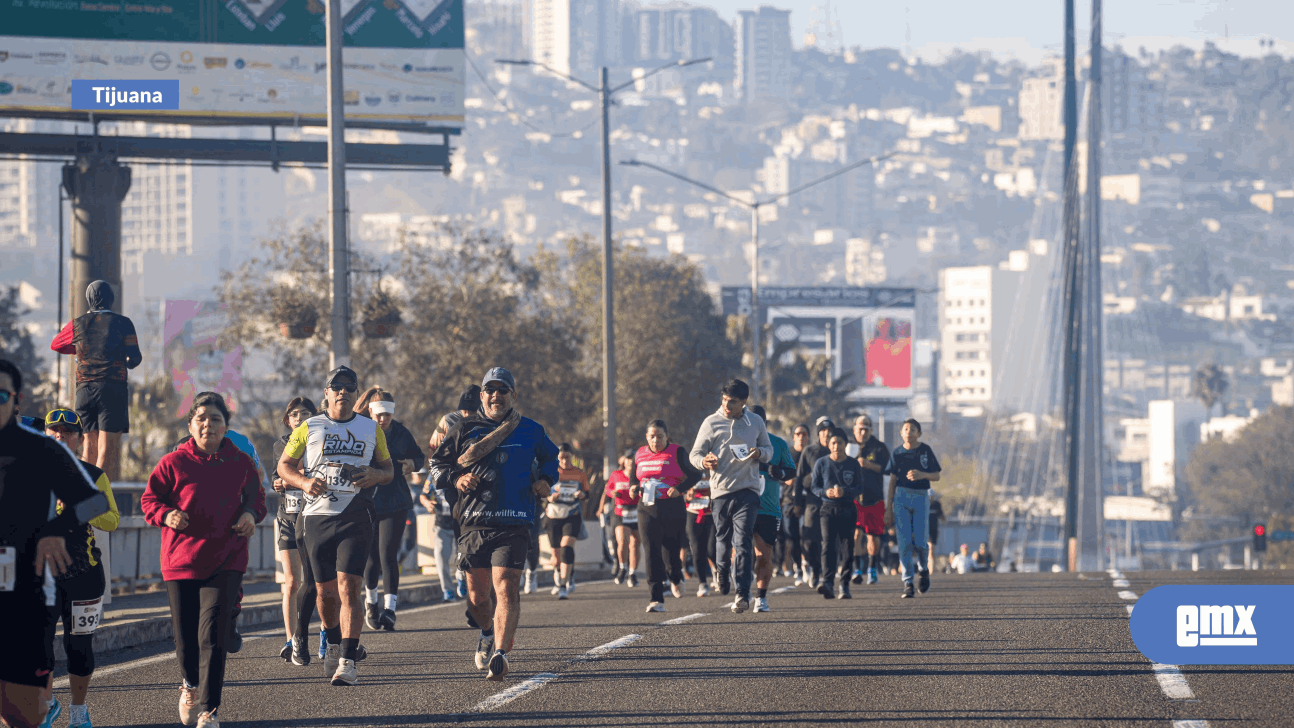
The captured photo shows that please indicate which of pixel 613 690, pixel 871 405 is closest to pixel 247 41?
pixel 613 690

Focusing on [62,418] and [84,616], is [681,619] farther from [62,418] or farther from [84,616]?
[84,616]

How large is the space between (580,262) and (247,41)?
1163 inches

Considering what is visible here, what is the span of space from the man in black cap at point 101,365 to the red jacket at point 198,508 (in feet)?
17.4

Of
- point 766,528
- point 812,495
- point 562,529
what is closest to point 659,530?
point 766,528

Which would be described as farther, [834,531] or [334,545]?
[834,531]

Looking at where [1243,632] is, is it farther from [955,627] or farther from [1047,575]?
[1047,575]

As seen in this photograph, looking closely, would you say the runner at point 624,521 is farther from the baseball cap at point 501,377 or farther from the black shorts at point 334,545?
the black shorts at point 334,545

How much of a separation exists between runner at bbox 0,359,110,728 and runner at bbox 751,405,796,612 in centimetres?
850

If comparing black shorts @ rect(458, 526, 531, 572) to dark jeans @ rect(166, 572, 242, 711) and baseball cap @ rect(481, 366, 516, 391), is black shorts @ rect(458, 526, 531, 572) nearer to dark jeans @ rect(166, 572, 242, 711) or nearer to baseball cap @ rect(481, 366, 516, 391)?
baseball cap @ rect(481, 366, 516, 391)

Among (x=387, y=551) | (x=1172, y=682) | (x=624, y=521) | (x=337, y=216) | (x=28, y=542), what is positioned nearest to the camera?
(x=28, y=542)

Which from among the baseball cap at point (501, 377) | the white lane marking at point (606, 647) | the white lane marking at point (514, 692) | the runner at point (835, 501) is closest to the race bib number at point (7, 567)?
the white lane marking at point (514, 692)

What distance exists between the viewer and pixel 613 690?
970 cm

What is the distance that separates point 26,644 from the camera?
6684 millimetres

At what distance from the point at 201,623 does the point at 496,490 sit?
6.95 ft
